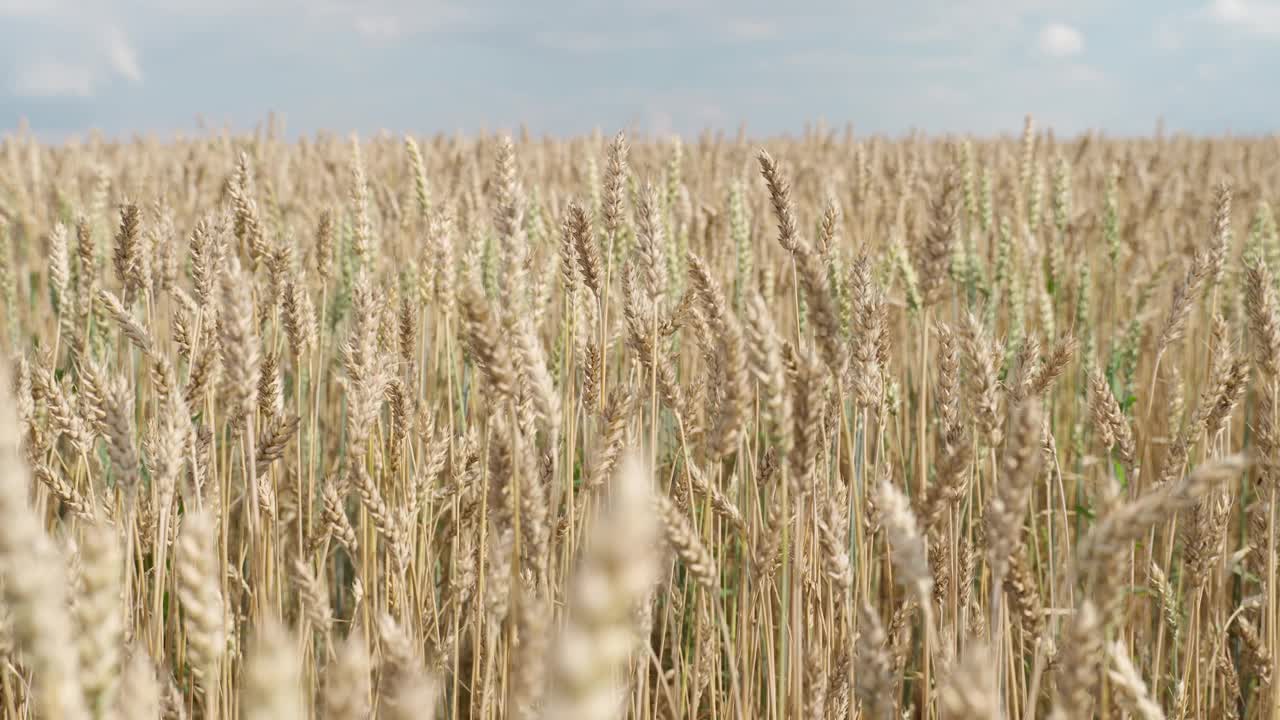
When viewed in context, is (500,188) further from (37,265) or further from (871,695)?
(37,265)

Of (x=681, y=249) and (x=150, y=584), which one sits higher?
(x=681, y=249)

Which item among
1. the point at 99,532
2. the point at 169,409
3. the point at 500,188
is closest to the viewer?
the point at 99,532

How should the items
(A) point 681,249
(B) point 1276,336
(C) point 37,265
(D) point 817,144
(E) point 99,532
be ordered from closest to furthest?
1. (E) point 99,532
2. (B) point 1276,336
3. (A) point 681,249
4. (C) point 37,265
5. (D) point 817,144

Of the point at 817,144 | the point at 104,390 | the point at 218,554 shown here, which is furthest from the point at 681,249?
the point at 817,144

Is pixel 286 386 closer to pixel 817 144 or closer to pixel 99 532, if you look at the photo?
pixel 99 532

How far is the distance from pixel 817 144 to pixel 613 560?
9.59 metres

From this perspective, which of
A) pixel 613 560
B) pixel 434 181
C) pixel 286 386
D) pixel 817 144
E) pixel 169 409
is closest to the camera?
pixel 613 560

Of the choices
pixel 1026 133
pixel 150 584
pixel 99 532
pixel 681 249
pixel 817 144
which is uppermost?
pixel 817 144

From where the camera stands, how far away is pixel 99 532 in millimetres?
628

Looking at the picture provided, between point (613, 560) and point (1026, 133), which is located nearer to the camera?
point (613, 560)

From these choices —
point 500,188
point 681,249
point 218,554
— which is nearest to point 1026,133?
point 681,249

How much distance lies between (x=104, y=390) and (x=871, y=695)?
1.00 metres

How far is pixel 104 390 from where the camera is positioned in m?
1.22

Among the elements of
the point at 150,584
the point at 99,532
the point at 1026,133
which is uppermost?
the point at 1026,133
